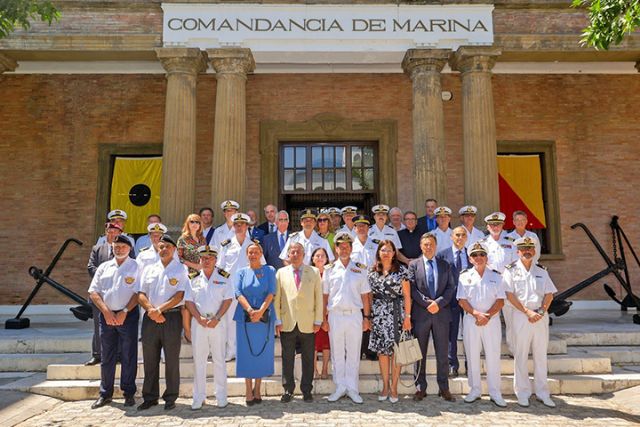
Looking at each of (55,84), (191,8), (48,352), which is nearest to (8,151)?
(55,84)

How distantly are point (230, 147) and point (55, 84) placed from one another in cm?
598

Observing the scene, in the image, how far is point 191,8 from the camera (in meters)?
10.2

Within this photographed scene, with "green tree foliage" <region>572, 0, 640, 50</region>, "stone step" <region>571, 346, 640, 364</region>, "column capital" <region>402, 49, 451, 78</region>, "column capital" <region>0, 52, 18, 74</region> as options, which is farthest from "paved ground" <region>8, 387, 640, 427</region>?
"column capital" <region>0, 52, 18, 74</region>

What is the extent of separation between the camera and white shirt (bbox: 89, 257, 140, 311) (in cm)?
566

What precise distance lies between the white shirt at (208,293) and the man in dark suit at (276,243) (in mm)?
1749

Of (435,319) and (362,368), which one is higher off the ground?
(435,319)

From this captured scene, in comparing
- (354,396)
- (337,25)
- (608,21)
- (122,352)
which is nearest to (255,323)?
(354,396)

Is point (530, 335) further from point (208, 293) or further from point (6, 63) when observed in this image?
point (6, 63)

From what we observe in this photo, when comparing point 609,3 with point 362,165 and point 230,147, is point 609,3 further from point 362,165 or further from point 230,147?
point 362,165

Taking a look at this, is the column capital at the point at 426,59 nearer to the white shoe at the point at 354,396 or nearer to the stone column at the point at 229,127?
the stone column at the point at 229,127

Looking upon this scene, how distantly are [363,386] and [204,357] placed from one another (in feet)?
6.40

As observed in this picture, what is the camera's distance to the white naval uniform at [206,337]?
18.4 feet

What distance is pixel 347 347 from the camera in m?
5.80

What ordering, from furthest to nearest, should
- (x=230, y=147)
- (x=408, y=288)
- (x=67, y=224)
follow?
(x=67, y=224) → (x=230, y=147) → (x=408, y=288)
